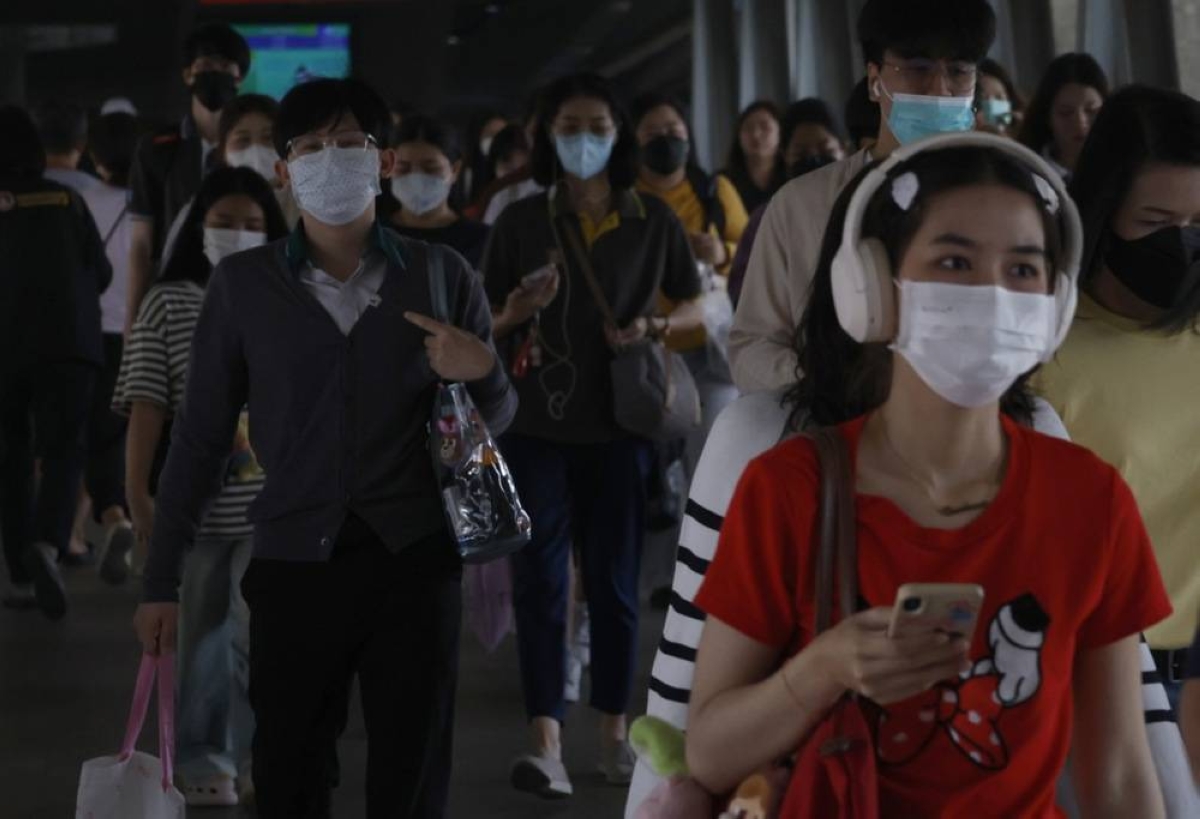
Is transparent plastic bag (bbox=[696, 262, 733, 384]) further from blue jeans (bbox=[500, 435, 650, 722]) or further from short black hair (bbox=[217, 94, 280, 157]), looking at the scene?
short black hair (bbox=[217, 94, 280, 157])

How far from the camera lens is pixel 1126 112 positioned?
402cm

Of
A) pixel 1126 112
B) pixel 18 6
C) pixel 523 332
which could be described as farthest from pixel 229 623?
pixel 18 6

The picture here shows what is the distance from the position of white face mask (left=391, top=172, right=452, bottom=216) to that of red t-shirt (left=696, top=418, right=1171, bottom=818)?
554 cm

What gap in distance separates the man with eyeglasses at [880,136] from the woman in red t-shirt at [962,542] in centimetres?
158

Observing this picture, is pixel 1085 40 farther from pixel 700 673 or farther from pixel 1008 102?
pixel 700 673

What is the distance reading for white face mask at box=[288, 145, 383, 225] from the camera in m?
4.84

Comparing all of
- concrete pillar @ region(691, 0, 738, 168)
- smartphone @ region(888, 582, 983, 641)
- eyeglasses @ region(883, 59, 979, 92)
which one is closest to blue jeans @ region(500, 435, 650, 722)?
A: eyeglasses @ region(883, 59, 979, 92)

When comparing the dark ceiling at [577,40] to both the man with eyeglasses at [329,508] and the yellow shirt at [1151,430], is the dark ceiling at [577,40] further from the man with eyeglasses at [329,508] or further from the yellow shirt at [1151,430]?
the yellow shirt at [1151,430]

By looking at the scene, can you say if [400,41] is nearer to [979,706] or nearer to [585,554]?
[585,554]

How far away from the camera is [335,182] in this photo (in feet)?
16.0

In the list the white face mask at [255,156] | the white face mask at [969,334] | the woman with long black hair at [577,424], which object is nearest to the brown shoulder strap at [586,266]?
the woman with long black hair at [577,424]

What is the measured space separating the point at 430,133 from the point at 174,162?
36.7 inches

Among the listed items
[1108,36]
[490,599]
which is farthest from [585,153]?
A: [1108,36]

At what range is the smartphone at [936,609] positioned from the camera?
2342mm
